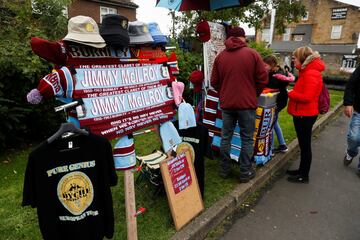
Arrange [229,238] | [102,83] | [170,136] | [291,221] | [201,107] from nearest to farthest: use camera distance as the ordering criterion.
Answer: [102,83] → [170,136] → [229,238] → [291,221] → [201,107]

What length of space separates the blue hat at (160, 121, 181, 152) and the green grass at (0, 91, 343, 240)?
0.87 meters

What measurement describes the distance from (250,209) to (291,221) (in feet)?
1.65

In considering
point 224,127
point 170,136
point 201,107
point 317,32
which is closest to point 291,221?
point 224,127

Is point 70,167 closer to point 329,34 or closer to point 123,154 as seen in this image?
point 123,154

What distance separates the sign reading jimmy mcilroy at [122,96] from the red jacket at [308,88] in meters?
2.03

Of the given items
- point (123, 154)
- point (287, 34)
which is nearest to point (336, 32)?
point (287, 34)

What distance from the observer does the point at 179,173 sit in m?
2.90

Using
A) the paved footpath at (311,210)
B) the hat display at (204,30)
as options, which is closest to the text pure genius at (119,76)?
the hat display at (204,30)

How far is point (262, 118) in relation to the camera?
3.95m

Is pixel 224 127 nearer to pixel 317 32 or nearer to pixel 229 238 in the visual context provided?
pixel 229 238

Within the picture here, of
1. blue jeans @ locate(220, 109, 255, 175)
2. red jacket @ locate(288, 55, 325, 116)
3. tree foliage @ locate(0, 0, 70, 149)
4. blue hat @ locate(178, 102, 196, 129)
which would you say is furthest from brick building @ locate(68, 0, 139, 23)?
blue hat @ locate(178, 102, 196, 129)

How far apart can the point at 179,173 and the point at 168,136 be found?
459 mm

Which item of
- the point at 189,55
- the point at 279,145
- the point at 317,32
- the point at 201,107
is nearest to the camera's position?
the point at 201,107

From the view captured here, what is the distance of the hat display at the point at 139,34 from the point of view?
241 cm
